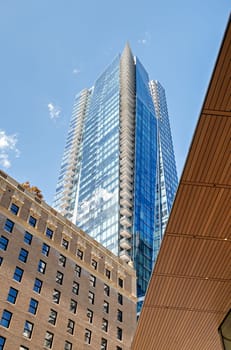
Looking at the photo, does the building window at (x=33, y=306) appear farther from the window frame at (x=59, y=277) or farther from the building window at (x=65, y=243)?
the building window at (x=65, y=243)

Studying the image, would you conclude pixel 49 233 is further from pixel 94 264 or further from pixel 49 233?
pixel 94 264

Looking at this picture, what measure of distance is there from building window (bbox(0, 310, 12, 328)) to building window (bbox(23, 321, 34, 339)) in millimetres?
1860

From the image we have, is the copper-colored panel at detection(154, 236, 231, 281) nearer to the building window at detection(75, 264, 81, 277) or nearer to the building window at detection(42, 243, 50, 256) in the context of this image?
the building window at detection(42, 243, 50, 256)

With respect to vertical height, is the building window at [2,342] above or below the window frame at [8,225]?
below

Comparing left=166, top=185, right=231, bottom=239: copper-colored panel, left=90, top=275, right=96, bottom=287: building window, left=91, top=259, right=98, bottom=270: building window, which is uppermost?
left=91, top=259, right=98, bottom=270: building window

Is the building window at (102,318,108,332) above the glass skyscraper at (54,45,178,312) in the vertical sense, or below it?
below

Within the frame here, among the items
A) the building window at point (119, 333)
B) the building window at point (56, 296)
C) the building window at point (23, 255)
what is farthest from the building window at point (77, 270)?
the building window at point (119, 333)

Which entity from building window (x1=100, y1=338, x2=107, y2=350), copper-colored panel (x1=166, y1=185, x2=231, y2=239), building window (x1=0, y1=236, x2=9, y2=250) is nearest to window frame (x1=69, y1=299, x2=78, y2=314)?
building window (x1=100, y1=338, x2=107, y2=350)

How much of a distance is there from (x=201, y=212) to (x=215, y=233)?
97 cm

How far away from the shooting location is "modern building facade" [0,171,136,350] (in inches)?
1437

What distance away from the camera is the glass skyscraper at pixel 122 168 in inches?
3974

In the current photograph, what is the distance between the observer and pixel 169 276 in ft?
41.9

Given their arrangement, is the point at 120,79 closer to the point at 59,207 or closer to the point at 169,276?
the point at 59,207

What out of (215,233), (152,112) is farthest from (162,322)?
(152,112)
